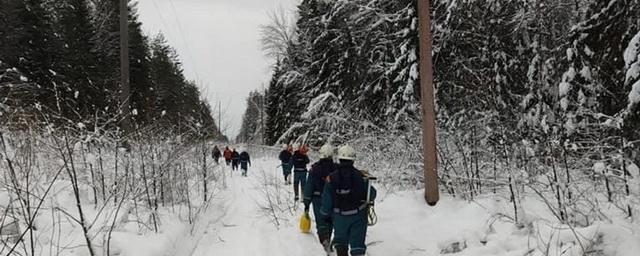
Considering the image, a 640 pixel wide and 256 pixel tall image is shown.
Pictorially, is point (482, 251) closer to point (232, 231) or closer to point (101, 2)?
point (232, 231)

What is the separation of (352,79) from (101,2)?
87.9ft

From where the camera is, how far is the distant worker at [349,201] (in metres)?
6.42

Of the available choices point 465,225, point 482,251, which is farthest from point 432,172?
point 482,251

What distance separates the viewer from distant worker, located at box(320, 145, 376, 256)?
6418 mm

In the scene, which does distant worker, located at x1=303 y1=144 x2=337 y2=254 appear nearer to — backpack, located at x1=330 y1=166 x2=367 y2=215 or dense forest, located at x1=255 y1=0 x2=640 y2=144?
backpack, located at x1=330 y1=166 x2=367 y2=215

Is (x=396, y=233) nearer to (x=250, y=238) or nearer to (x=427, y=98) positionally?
(x=427, y=98)

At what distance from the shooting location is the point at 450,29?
16.0 meters

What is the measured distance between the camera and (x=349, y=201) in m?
6.41

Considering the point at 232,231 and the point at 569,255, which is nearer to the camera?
the point at 569,255

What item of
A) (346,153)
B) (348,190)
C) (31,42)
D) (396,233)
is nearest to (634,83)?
(346,153)

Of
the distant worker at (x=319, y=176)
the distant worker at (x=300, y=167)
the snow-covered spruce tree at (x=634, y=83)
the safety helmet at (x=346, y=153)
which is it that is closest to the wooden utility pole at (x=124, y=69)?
the distant worker at (x=300, y=167)

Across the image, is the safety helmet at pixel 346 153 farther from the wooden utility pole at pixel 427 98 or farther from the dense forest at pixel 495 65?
the wooden utility pole at pixel 427 98

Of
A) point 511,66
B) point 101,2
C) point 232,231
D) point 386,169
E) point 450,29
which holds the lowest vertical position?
point 232,231

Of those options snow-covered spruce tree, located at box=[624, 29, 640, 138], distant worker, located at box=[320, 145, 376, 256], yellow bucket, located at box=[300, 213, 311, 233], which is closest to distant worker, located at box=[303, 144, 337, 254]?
yellow bucket, located at box=[300, 213, 311, 233]
